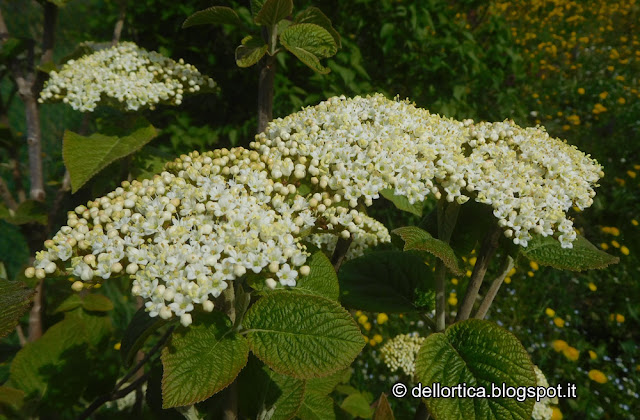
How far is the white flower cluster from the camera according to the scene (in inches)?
48.4

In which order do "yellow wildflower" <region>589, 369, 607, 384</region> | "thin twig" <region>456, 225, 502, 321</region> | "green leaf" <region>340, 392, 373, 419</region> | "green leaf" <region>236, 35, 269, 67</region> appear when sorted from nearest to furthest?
1. "thin twig" <region>456, 225, 502, 321</region>
2. "green leaf" <region>236, 35, 269, 67</region>
3. "green leaf" <region>340, 392, 373, 419</region>
4. "yellow wildflower" <region>589, 369, 607, 384</region>

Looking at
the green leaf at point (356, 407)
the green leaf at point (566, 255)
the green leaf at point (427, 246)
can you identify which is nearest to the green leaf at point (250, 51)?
the green leaf at point (427, 246)

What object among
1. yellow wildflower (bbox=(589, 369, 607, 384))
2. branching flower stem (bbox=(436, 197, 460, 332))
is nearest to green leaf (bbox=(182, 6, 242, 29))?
branching flower stem (bbox=(436, 197, 460, 332))

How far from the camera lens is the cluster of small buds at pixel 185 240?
3.17ft

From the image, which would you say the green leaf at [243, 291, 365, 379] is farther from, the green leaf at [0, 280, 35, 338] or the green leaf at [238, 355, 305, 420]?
the green leaf at [0, 280, 35, 338]

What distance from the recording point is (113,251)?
1008 millimetres

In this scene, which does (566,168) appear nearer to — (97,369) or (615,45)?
(97,369)

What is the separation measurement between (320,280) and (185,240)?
37 cm

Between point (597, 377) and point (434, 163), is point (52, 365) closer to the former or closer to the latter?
point (434, 163)

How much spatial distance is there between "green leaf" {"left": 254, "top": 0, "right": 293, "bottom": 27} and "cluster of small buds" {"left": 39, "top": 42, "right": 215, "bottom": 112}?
0.58 metres

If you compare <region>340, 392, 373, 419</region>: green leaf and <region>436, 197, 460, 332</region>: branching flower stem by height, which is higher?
<region>436, 197, 460, 332</region>: branching flower stem

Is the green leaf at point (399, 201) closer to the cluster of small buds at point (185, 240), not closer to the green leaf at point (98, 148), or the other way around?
the cluster of small buds at point (185, 240)

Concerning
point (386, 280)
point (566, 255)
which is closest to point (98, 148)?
point (386, 280)

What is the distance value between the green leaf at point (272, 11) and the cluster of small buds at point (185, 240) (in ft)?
1.80
